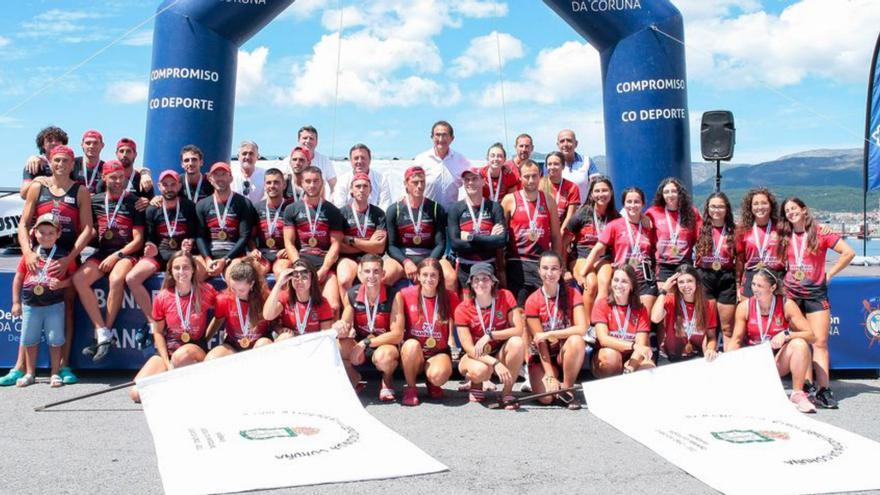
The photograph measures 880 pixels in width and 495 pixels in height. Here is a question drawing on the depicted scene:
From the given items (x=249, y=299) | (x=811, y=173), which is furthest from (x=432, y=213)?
(x=811, y=173)

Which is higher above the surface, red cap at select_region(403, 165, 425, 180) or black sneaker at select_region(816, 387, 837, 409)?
red cap at select_region(403, 165, 425, 180)

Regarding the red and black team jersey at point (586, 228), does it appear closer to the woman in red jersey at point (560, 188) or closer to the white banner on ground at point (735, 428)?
the woman in red jersey at point (560, 188)

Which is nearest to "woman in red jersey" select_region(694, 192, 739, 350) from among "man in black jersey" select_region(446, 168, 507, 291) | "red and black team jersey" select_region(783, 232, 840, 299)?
"red and black team jersey" select_region(783, 232, 840, 299)

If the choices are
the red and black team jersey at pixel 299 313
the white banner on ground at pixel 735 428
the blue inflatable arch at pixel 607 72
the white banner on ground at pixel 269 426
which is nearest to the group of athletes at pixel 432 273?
the red and black team jersey at pixel 299 313

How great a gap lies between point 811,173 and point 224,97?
185m

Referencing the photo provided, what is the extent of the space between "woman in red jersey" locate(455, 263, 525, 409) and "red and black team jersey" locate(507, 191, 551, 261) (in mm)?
685

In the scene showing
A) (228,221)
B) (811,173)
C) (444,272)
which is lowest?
(444,272)

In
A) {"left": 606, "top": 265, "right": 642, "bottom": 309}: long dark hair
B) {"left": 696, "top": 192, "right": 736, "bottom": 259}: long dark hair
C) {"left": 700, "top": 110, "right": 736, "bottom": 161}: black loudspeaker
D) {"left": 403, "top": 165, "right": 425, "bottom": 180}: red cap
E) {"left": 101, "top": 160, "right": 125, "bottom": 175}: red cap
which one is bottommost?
{"left": 606, "top": 265, "right": 642, "bottom": 309}: long dark hair

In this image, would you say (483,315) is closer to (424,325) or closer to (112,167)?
(424,325)

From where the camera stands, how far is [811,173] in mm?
168750

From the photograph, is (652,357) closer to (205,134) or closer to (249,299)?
(249,299)

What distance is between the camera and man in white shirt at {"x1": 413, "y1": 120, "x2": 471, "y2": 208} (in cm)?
625

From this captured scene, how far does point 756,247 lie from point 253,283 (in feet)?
12.0

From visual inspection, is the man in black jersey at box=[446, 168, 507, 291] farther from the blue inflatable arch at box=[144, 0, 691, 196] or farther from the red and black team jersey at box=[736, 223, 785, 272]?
the blue inflatable arch at box=[144, 0, 691, 196]
